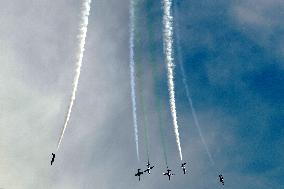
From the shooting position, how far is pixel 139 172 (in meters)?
98.8

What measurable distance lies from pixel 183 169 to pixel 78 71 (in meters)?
43.9

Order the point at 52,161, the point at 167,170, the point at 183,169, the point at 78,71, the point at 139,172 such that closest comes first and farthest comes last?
1. the point at 78,71
2. the point at 52,161
3. the point at 183,169
4. the point at 167,170
5. the point at 139,172

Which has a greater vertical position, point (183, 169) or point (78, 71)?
point (183, 169)

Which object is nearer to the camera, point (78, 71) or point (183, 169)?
point (78, 71)

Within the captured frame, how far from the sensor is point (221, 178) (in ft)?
294

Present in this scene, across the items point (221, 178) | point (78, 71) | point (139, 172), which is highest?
point (139, 172)

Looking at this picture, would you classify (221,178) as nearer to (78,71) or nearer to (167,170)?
(167,170)

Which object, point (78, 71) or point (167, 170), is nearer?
point (78, 71)

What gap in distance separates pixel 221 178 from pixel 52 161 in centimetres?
3980

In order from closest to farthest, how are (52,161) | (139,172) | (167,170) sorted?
(52,161) < (167,170) < (139,172)

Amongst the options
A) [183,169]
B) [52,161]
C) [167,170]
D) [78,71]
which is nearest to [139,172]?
[167,170]

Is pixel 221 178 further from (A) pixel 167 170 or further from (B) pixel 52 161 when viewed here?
(B) pixel 52 161

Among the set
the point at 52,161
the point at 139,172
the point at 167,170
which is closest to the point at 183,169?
the point at 167,170

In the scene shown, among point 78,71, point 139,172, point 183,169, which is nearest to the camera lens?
point 78,71
